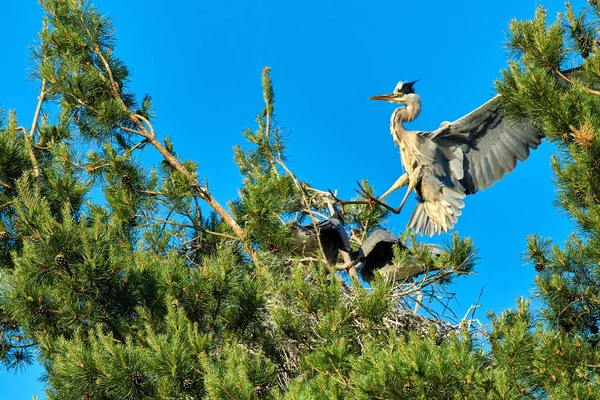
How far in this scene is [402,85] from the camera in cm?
781

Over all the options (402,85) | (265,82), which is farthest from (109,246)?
(402,85)

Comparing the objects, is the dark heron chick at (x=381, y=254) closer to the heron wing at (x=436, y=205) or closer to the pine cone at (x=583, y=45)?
the heron wing at (x=436, y=205)

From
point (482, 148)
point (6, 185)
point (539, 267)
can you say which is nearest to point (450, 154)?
point (482, 148)

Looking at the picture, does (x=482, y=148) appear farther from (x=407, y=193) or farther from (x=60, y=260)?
(x=60, y=260)

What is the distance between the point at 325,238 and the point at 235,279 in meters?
1.32

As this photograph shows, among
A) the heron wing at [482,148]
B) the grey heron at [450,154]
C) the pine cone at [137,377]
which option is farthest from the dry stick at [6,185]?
the heron wing at [482,148]

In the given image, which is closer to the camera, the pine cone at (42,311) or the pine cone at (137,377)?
the pine cone at (137,377)

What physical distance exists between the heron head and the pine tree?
125 cm

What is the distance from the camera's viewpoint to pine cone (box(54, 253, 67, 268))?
5.11 metres

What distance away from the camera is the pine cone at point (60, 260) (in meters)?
5.11

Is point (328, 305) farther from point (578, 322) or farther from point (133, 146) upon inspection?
point (133, 146)

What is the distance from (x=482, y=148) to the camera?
7.68 meters

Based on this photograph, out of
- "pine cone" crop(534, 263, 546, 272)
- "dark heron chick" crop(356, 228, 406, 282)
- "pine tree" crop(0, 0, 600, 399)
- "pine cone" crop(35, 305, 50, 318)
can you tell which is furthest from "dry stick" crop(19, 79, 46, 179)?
"pine cone" crop(534, 263, 546, 272)

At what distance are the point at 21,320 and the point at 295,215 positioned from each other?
6.47 ft
